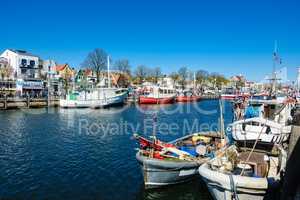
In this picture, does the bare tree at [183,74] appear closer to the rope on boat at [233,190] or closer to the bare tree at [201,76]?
the bare tree at [201,76]

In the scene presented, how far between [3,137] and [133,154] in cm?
1777

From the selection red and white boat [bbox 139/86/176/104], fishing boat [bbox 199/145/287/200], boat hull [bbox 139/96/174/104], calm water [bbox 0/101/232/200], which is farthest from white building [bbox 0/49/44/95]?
fishing boat [bbox 199/145/287/200]

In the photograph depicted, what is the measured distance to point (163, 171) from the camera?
17.9 metres

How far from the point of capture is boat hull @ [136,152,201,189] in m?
17.6

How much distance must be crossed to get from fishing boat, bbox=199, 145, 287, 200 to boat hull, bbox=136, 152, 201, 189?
2201 mm

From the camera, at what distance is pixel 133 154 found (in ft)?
89.5

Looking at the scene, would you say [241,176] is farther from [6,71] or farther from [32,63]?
[32,63]

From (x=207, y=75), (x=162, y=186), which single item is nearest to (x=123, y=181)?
(x=162, y=186)

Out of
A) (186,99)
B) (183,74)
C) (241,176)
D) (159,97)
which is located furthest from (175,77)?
(241,176)

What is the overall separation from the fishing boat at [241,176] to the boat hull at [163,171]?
2201 millimetres

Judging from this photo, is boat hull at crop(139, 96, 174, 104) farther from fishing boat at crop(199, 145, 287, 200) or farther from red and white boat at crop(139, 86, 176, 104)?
fishing boat at crop(199, 145, 287, 200)

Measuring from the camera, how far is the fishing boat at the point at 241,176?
543 inches

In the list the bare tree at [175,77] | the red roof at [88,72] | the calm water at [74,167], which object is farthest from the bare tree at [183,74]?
the calm water at [74,167]

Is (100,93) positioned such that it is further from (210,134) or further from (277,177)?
(277,177)
